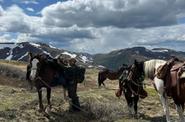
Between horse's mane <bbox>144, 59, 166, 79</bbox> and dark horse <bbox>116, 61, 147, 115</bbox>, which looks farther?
dark horse <bbox>116, 61, 147, 115</bbox>

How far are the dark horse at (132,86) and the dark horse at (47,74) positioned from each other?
7.33ft

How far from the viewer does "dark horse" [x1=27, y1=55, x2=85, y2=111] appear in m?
17.9

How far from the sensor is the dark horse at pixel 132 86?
739 inches

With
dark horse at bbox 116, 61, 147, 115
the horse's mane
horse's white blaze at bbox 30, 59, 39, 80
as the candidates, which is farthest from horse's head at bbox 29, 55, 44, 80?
the horse's mane

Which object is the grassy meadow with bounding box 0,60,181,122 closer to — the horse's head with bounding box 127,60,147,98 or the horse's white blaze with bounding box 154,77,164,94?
the horse's head with bounding box 127,60,147,98

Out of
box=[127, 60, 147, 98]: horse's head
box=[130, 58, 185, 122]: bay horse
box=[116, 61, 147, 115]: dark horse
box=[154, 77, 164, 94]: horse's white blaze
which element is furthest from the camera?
box=[116, 61, 147, 115]: dark horse

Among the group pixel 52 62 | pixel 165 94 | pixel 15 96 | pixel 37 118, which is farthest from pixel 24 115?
pixel 165 94

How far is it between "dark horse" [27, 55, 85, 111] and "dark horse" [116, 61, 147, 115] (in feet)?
7.33

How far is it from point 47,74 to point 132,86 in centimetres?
387

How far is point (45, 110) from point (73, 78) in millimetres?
1918

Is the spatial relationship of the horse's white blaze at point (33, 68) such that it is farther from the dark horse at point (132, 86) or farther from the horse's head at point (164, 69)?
the horse's head at point (164, 69)

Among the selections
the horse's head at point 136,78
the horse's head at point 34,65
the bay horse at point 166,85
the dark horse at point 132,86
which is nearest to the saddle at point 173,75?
the bay horse at point 166,85

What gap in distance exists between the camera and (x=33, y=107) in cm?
1903

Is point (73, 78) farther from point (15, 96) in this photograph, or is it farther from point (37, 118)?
point (15, 96)
